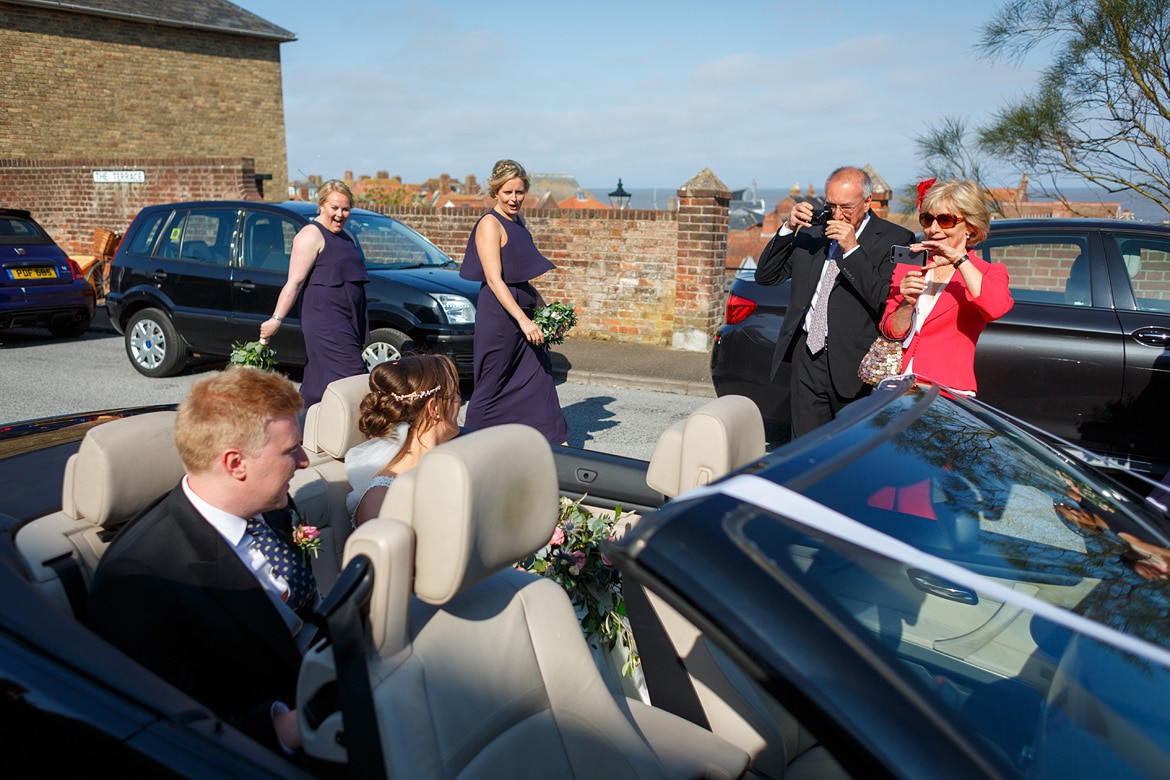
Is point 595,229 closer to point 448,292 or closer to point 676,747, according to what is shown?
point 448,292

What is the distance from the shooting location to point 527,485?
1878mm

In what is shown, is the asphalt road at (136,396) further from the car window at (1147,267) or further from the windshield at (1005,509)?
the windshield at (1005,509)

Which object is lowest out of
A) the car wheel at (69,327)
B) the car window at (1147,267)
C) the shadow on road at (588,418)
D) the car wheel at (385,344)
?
the shadow on road at (588,418)

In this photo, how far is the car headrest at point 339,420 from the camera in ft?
10.0

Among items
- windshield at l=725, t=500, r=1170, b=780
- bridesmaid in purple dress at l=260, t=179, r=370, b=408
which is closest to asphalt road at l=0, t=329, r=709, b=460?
bridesmaid in purple dress at l=260, t=179, r=370, b=408

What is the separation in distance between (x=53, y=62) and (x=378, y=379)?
83.1 ft

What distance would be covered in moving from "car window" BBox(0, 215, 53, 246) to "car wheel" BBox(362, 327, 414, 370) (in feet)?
20.0

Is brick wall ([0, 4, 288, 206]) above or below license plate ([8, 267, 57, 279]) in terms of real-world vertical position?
above

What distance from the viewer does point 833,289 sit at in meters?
4.15

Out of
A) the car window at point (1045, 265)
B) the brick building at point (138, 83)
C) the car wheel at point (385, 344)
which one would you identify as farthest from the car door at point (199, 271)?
the brick building at point (138, 83)

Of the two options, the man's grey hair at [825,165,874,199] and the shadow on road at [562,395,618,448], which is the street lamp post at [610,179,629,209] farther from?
the man's grey hair at [825,165,874,199]

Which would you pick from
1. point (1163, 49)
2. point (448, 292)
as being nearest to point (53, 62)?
point (448, 292)

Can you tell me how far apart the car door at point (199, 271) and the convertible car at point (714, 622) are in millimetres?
7046

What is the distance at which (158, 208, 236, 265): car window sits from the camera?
906 cm
